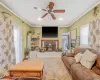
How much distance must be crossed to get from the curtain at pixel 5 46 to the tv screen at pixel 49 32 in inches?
176

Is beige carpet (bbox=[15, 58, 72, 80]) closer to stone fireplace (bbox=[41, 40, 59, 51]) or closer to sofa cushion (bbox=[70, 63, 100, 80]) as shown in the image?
sofa cushion (bbox=[70, 63, 100, 80])

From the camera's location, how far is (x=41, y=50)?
8.09 meters

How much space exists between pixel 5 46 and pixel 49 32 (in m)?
5.06

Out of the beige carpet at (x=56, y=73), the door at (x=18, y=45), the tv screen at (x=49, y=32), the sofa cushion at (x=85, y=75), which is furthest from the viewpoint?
the tv screen at (x=49, y=32)

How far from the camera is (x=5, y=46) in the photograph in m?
3.65

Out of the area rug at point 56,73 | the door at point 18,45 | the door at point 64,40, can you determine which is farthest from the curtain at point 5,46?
the door at point 64,40

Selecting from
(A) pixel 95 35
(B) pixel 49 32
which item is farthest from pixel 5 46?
(B) pixel 49 32

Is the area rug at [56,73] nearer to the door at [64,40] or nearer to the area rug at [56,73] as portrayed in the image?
the area rug at [56,73]

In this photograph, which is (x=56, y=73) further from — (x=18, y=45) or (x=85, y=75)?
(x=18, y=45)

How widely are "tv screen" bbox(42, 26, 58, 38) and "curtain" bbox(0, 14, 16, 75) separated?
14.7ft

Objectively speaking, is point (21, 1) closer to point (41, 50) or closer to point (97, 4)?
point (97, 4)

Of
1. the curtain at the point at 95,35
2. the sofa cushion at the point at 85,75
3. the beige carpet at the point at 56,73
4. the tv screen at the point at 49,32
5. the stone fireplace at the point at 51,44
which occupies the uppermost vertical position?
the tv screen at the point at 49,32

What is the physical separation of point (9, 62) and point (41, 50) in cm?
421

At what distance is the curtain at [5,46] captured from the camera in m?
3.43
